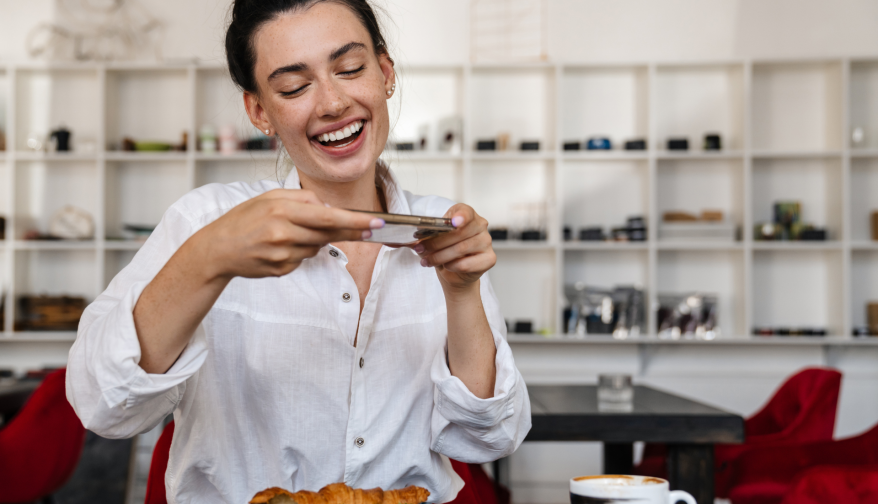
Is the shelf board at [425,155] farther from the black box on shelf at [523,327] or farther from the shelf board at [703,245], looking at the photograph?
the shelf board at [703,245]

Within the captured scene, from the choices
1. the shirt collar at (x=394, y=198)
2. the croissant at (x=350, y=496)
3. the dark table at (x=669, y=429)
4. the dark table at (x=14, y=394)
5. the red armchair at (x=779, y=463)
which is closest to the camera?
the croissant at (x=350, y=496)

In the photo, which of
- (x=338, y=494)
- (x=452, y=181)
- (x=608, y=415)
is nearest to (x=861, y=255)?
(x=452, y=181)

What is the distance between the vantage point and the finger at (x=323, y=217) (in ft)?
2.23

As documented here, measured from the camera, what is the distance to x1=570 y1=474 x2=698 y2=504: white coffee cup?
2.22 feet

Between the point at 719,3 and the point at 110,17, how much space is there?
141 inches

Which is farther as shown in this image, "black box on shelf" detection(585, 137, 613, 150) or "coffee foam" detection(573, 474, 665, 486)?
"black box on shelf" detection(585, 137, 613, 150)

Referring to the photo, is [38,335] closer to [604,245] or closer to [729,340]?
[604,245]

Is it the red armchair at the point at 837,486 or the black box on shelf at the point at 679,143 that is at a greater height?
the black box on shelf at the point at 679,143

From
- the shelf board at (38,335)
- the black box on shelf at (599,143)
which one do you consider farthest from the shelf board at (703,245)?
the shelf board at (38,335)

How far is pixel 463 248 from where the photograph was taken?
3.05 feet

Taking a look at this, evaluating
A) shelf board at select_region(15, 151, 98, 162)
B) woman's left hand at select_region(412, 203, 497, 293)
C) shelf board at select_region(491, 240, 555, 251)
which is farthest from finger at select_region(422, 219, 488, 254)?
shelf board at select_region(15, 151, 98, 162)

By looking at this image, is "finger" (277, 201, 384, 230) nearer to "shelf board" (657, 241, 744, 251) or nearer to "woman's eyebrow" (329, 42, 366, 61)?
"woman's eyebrow" (329, 42, 366, 61)

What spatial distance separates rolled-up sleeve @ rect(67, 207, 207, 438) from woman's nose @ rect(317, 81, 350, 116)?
0.39 m

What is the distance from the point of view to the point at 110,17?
4301mm
